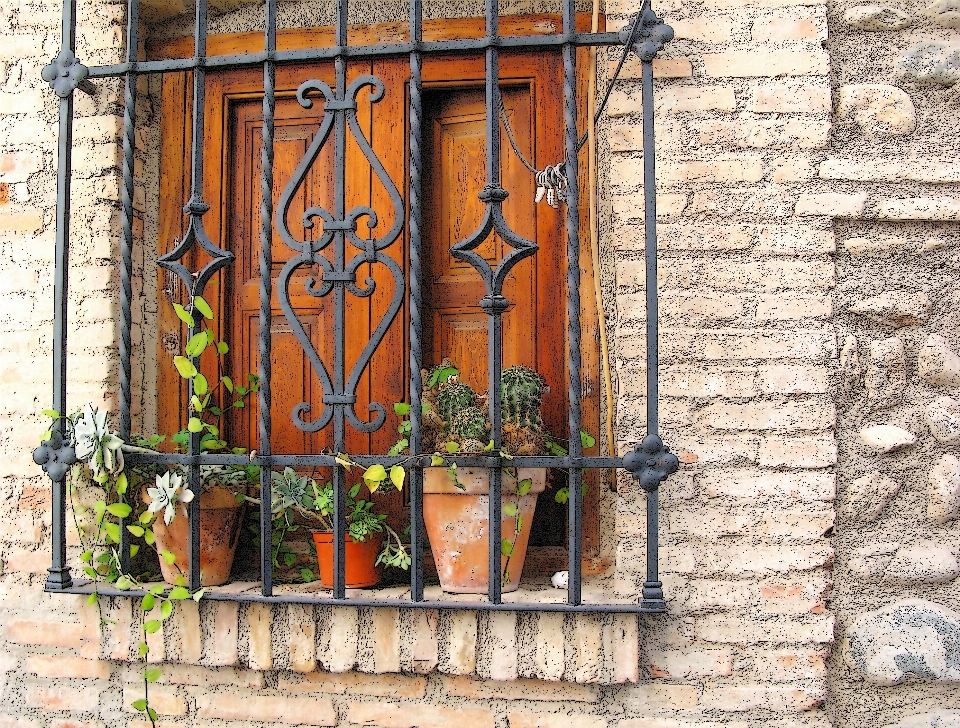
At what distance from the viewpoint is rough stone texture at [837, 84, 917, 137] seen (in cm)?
193

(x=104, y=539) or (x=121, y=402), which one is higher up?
(x=121, y=402)

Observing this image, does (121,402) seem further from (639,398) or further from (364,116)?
(639,398)

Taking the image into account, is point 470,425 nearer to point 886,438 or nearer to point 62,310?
point 886,438

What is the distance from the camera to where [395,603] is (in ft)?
6.04

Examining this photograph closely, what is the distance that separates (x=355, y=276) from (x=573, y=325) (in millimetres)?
551

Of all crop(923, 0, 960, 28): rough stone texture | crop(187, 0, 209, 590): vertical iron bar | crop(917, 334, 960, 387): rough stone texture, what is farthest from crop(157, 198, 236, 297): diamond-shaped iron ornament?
crop(923, 0, 960, 28): rough stone texture

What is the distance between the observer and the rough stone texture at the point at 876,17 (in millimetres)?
1950

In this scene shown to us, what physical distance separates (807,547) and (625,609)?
0.48 meters

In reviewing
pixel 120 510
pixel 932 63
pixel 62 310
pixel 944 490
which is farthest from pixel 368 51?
pixel 944 490

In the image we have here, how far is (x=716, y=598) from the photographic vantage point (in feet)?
6.14

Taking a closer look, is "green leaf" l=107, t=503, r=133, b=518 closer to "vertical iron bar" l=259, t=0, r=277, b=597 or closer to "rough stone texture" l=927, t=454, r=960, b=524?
"vertical iron bar" l=259, t=0, r=277, b=597

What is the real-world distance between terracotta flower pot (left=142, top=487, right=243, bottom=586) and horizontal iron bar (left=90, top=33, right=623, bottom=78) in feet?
3.60

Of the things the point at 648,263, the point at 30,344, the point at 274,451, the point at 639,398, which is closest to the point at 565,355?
the point at 639,398

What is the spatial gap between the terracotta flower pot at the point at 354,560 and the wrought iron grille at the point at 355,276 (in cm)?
11
